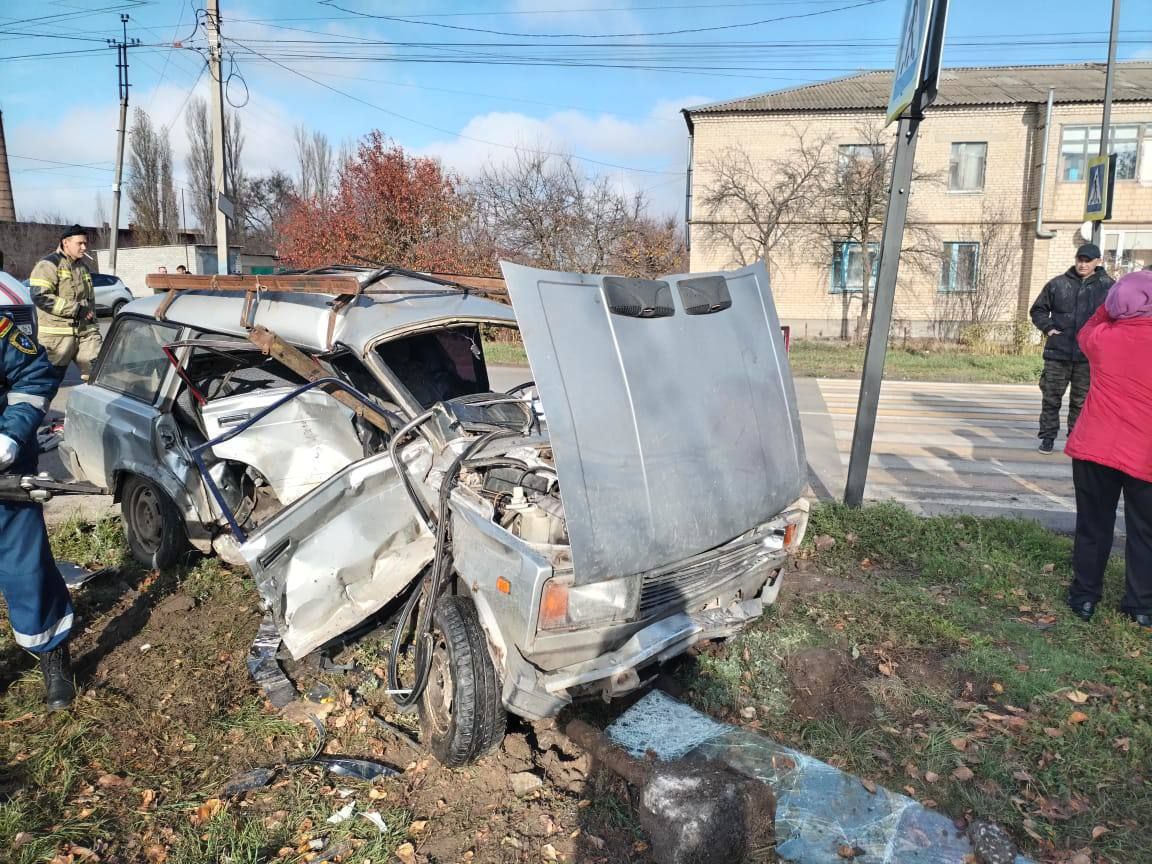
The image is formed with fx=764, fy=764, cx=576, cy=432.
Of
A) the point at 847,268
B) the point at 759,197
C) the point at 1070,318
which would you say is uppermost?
the point at 759,197

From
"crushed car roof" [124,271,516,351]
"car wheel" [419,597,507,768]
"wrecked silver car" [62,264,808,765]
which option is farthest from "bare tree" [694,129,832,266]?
"car wheel" [419,597,507,768]

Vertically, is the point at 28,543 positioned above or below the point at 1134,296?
below

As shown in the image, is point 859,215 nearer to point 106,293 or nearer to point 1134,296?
point 106,293

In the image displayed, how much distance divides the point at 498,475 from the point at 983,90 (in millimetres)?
30072

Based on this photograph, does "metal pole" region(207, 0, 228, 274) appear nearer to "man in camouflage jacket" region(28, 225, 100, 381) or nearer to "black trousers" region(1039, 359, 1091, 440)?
"man in camouflage jacket" region(28, 225, 100, 381)

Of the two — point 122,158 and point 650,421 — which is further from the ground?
point 122,158

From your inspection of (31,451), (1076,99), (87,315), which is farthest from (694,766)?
(1076,99)

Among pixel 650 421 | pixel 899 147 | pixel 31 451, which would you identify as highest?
pixel 899 147

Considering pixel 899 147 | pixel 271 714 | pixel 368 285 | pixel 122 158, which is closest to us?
pixel 271 714

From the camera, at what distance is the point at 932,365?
16656 millimetres

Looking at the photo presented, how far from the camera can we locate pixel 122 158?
29.6 metres

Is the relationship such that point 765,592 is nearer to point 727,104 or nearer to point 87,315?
point 87,315

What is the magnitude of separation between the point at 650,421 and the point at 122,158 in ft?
111

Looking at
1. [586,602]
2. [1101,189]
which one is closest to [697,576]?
[586,602]
